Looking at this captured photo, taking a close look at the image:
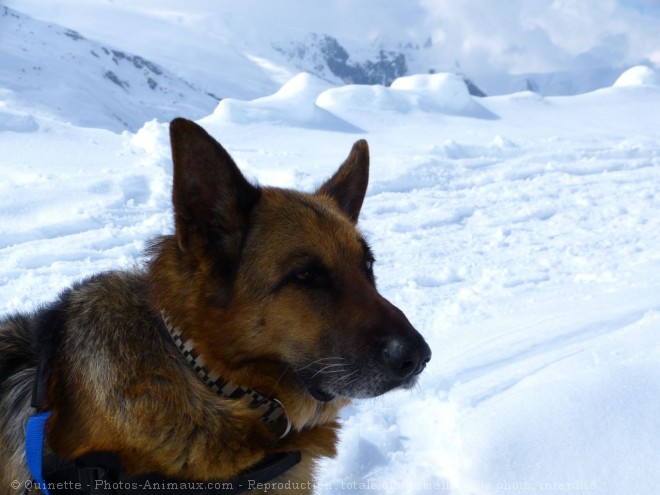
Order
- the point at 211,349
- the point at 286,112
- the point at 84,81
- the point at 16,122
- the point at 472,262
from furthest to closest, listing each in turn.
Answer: the point at 84,81 < the point at 286,112 < the point at 16,122 < the point at 472,262 < the point at 211,349

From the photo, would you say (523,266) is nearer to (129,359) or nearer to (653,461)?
(653,461)

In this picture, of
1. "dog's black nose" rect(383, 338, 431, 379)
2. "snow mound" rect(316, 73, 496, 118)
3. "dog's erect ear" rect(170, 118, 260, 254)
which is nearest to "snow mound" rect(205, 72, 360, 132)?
"snow mound" rect(316, 73, 496, 118)

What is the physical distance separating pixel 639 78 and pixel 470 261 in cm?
1990

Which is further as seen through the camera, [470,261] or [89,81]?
[89,81]

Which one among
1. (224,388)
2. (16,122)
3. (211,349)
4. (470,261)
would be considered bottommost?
(16,122)

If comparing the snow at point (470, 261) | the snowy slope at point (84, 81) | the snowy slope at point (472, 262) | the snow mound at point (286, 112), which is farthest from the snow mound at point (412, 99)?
the snowy slope at point (84, 81)

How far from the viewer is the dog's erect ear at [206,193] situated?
2.21 meters

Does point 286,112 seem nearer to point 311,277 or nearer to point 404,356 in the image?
point 311,277

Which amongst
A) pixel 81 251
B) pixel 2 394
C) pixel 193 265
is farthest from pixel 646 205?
pixel 2 394

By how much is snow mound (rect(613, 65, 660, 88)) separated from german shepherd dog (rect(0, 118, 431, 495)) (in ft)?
75.8

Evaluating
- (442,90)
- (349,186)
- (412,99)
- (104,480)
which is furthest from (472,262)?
(442,90)

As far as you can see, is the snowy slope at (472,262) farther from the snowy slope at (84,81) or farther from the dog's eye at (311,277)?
the snowy slope at (84,81)

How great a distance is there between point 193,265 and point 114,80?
427 ft

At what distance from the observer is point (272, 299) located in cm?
240
